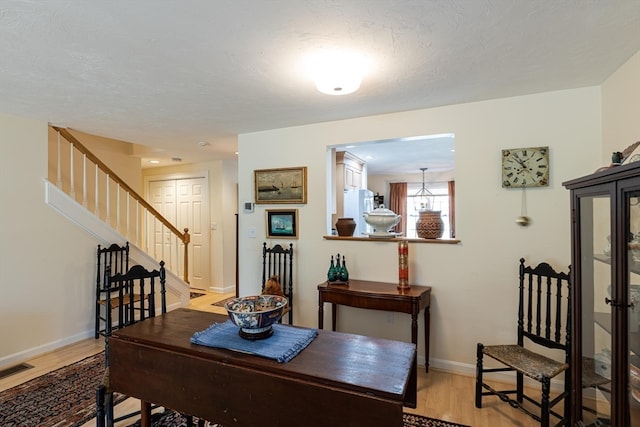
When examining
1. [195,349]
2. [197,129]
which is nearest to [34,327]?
[197,129]

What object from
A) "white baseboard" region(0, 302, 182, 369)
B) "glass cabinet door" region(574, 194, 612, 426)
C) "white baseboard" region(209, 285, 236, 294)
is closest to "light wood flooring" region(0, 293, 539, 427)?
"white baseboard" region(0, 302, 182, 369)

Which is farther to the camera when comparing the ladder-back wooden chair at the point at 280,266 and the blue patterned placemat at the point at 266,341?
the ladder-back wooden chair at the point at 280,266

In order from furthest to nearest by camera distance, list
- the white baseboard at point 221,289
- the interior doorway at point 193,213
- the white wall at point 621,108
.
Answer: the interior doorway at point 193,213
the white baseboard at point 221,289
the white wall at point 621,108

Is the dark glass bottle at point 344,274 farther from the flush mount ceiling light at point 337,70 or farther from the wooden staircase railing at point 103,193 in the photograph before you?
the wooden staircase railing at point 103,193

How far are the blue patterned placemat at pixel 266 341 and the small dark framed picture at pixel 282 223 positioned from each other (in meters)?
1.70

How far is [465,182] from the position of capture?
2680 mm

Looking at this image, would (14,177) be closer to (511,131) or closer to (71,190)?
(71,190)

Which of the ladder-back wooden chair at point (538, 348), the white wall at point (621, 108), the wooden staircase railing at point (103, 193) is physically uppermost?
the white wall at point (621, 108)

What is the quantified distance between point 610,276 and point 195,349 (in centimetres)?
185

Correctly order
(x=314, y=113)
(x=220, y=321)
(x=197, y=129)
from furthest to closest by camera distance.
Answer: (x=197, y=129) → (x=314, y=113) → (x=220, y=321)

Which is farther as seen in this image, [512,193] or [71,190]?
[71,190]

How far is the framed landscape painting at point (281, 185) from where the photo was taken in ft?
10.9

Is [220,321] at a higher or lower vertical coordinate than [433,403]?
higher

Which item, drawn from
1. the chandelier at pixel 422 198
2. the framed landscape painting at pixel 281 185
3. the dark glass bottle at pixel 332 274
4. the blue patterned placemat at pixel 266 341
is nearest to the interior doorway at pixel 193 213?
the framed landscape painting at pixel 281 185
